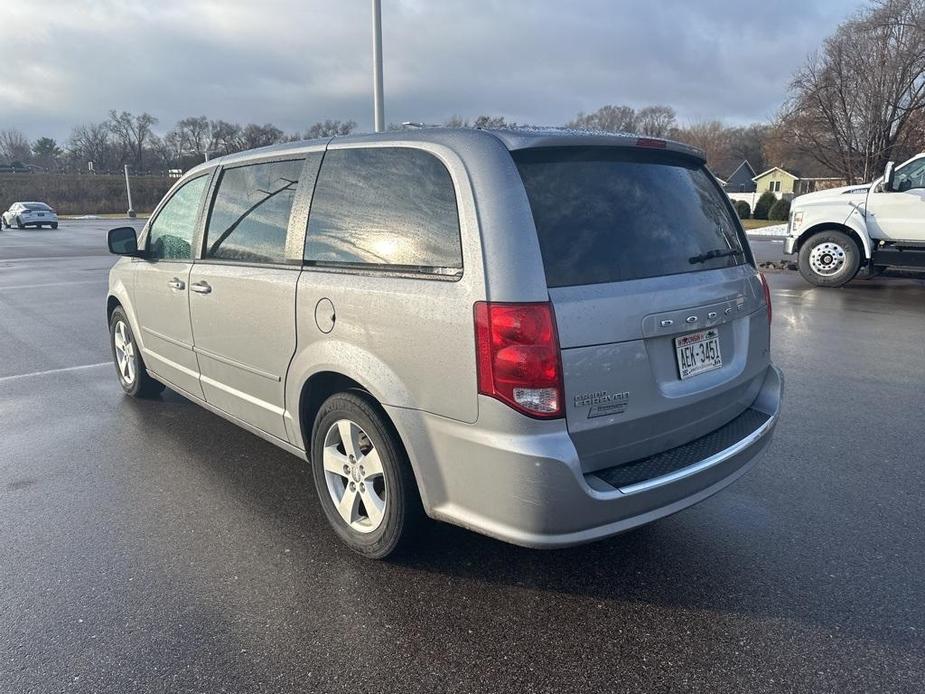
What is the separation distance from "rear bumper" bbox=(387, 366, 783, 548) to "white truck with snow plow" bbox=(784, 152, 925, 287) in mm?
10187

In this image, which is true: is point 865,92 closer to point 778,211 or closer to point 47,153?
point 778,211

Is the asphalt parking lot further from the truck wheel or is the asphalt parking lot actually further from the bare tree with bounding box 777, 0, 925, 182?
the bare tree with bounding box 777, 0, 925, 182

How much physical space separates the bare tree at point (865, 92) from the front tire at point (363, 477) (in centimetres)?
3459

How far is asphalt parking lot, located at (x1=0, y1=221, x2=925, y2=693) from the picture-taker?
7.83ft

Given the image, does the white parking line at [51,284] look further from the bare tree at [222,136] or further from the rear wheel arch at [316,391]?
the bare tree at [222,136]

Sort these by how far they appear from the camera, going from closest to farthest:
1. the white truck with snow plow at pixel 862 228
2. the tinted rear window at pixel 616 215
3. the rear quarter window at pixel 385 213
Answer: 1. the tinted rear window at pixel 616 215
2. the rear quarter window at pixel 385 213
3. the white truck with snow plow at pixel 862 228

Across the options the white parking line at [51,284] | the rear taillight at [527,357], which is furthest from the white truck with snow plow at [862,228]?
the white parking line at [51,284]

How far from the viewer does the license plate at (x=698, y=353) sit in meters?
2.76

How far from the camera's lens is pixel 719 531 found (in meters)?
3.33

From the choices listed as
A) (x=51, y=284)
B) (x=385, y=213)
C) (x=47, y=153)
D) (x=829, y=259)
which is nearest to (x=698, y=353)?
(x=385, y=213)

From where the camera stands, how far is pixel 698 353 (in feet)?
9.35

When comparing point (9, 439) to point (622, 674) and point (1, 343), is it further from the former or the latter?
point (622, 674)

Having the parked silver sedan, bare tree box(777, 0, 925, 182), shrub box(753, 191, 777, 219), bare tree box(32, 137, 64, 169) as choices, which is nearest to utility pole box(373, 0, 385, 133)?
bare tree box(777, 0, 925, 182)

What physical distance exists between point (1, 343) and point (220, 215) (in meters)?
5.32
